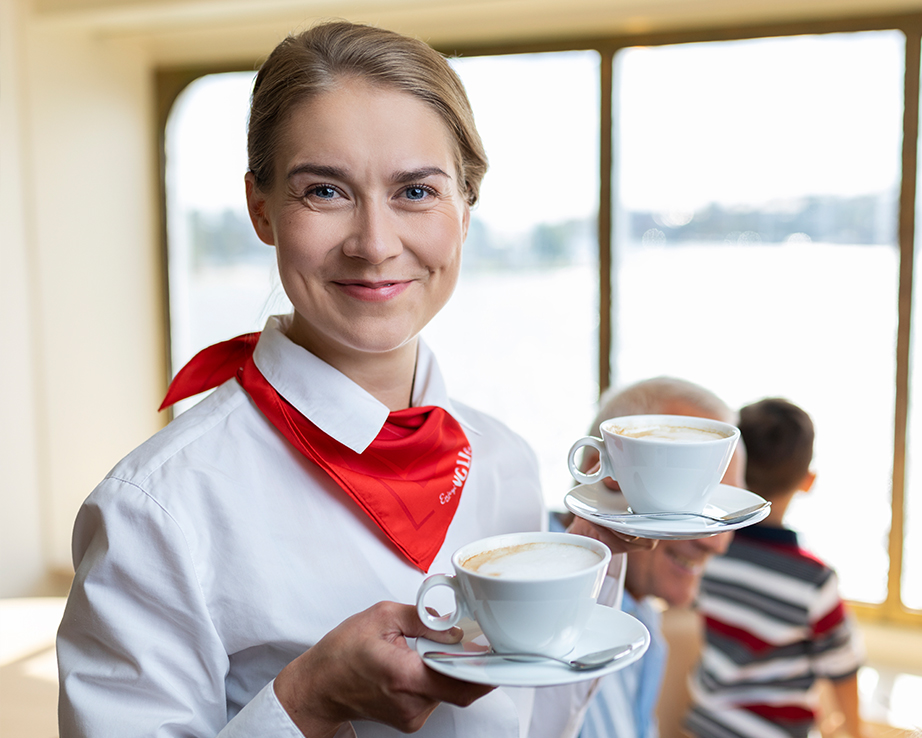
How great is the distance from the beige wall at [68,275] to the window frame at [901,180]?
5.29 feet

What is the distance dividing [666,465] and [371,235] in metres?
0.43

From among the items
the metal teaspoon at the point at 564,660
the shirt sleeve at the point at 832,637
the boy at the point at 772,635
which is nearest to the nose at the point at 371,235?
the metal teaspoon at the point at 564,660

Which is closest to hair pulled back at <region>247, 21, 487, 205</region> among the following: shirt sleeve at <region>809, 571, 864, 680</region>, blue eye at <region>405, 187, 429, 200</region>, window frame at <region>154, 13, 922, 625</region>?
blue eye at <region>405, 187, 429, 200</region>

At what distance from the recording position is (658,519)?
966mm

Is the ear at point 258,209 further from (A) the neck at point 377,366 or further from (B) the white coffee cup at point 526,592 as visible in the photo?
(B) the white coffee cup at point 526,592

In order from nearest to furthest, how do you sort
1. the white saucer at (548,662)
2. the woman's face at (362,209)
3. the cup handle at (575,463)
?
the white saucer at (548,662)
the woman's face at (362,209)
the cup handle at (575,463)

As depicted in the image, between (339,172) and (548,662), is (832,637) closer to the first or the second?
(548,662)

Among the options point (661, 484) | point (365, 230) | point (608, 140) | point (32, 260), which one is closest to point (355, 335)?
point (365, 230)

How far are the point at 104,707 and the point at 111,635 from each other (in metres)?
0.07

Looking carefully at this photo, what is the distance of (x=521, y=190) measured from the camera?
3.62 m

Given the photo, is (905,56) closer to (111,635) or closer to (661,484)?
(661,484)

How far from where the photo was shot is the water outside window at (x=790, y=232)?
125 inches

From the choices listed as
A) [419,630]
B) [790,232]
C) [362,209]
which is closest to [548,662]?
[419,630]

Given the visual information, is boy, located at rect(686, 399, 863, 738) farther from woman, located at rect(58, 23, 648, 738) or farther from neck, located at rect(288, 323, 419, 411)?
neck, located at rect(288, 323, 419, 411)
